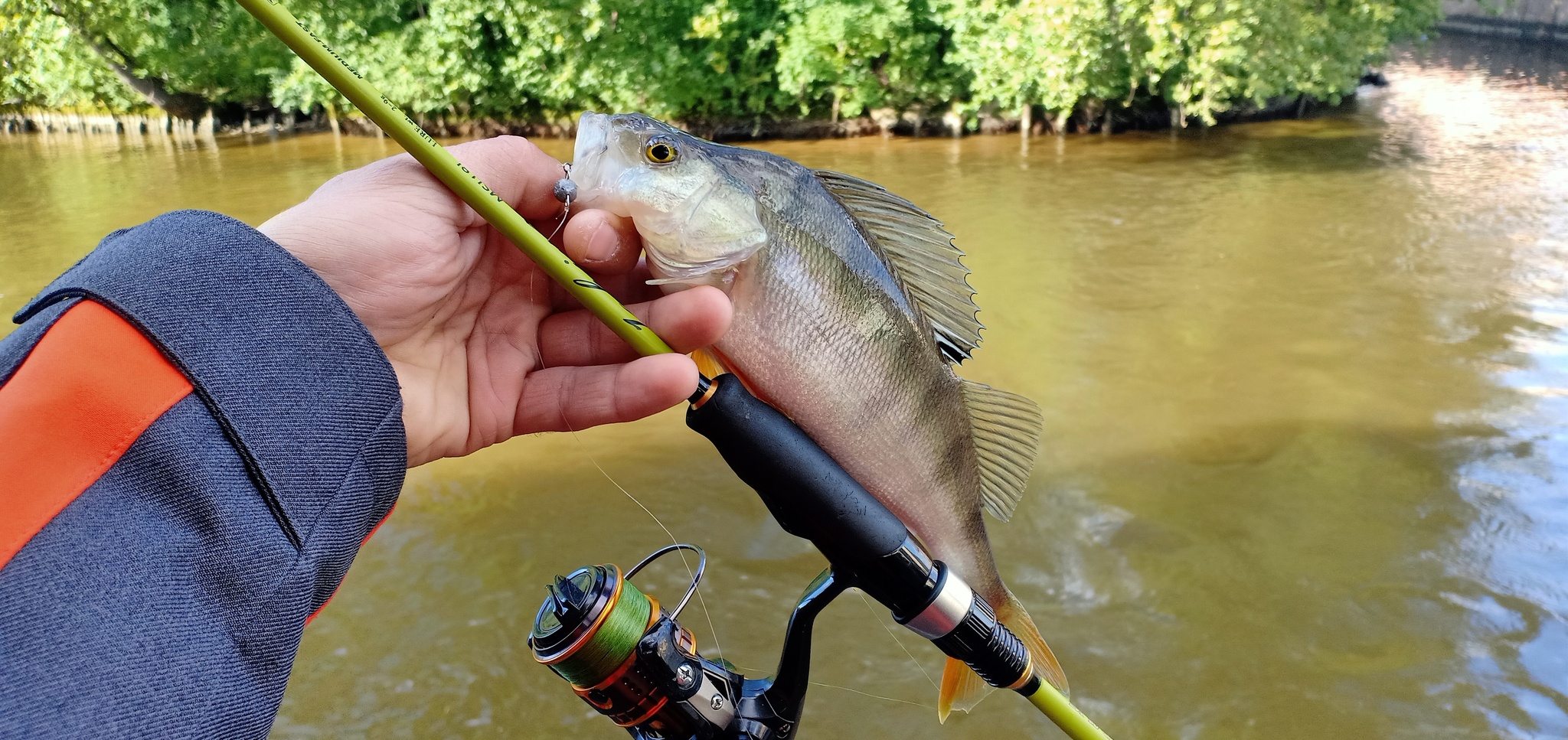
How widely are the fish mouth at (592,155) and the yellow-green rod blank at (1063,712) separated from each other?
49.2 inches

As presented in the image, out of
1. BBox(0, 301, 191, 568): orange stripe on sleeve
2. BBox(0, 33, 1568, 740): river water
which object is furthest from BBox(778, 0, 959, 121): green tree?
BBox(0, 301, 191, 568): orange stripe on sleeve

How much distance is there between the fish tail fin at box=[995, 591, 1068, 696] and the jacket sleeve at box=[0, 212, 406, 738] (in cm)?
127

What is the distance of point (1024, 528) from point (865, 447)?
2.95 m

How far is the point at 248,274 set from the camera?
1396 mm

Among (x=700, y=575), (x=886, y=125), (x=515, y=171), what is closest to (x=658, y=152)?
(x=515, y=171)

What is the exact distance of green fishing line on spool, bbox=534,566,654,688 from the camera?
1787mm

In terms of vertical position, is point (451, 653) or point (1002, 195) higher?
point (1002, 195)

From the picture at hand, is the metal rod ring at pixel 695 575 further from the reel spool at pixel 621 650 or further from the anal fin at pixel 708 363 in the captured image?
the anal fin at pixel 708 363

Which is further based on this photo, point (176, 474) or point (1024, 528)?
point (1024, 528)

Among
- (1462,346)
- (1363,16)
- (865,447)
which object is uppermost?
(1363,16)

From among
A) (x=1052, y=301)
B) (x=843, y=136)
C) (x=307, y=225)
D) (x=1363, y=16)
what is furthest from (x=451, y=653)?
(x=1363, y=16)

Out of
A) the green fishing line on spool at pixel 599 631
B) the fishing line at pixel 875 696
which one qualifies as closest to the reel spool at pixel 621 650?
the green fishing line on spool at pixel 599 631

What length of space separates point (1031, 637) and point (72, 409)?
5.54 ft

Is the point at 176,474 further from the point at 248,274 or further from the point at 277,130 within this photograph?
the point at 277,130
